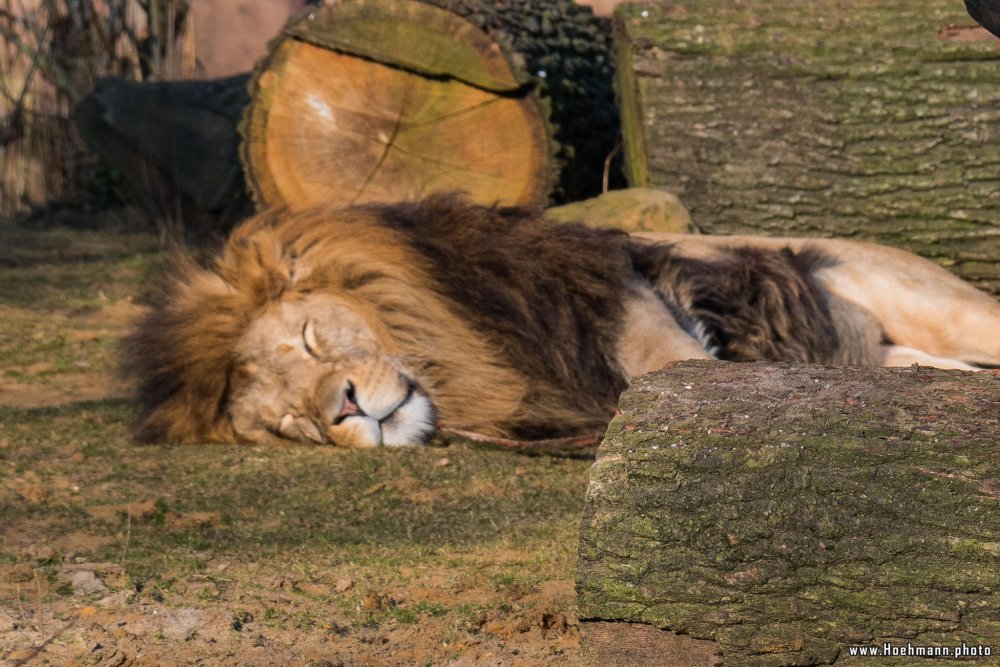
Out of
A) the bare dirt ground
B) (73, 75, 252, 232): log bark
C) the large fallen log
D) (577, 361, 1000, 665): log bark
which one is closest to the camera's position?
(577, 361, 1000, 665): log bark

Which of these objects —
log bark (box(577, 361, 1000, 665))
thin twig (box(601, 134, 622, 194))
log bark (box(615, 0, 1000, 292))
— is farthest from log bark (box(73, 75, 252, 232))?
log bark (box(577, 361, 1000, 665))

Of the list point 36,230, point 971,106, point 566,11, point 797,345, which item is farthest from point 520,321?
point 36,230

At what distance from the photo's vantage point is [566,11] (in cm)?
698

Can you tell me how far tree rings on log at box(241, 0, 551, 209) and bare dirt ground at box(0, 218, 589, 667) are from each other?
1945 mm

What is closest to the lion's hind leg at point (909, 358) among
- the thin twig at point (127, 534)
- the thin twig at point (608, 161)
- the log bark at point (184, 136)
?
the thin twig at point (608, 161)

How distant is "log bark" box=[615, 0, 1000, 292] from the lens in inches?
221

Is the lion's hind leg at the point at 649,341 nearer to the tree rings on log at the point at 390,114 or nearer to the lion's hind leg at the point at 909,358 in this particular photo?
the lion's hind leg at the point at 909,358

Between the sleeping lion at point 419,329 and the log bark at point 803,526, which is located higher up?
the log bark at point 803,526

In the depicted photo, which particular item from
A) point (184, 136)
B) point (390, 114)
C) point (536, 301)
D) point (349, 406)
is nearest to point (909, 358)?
point (536, 301)

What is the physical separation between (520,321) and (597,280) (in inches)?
12.2

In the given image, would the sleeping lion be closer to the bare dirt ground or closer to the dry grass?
the bare dirt ground

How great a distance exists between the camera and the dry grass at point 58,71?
9109 mm

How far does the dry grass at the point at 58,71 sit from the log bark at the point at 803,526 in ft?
25.5

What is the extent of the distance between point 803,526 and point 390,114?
452cm
